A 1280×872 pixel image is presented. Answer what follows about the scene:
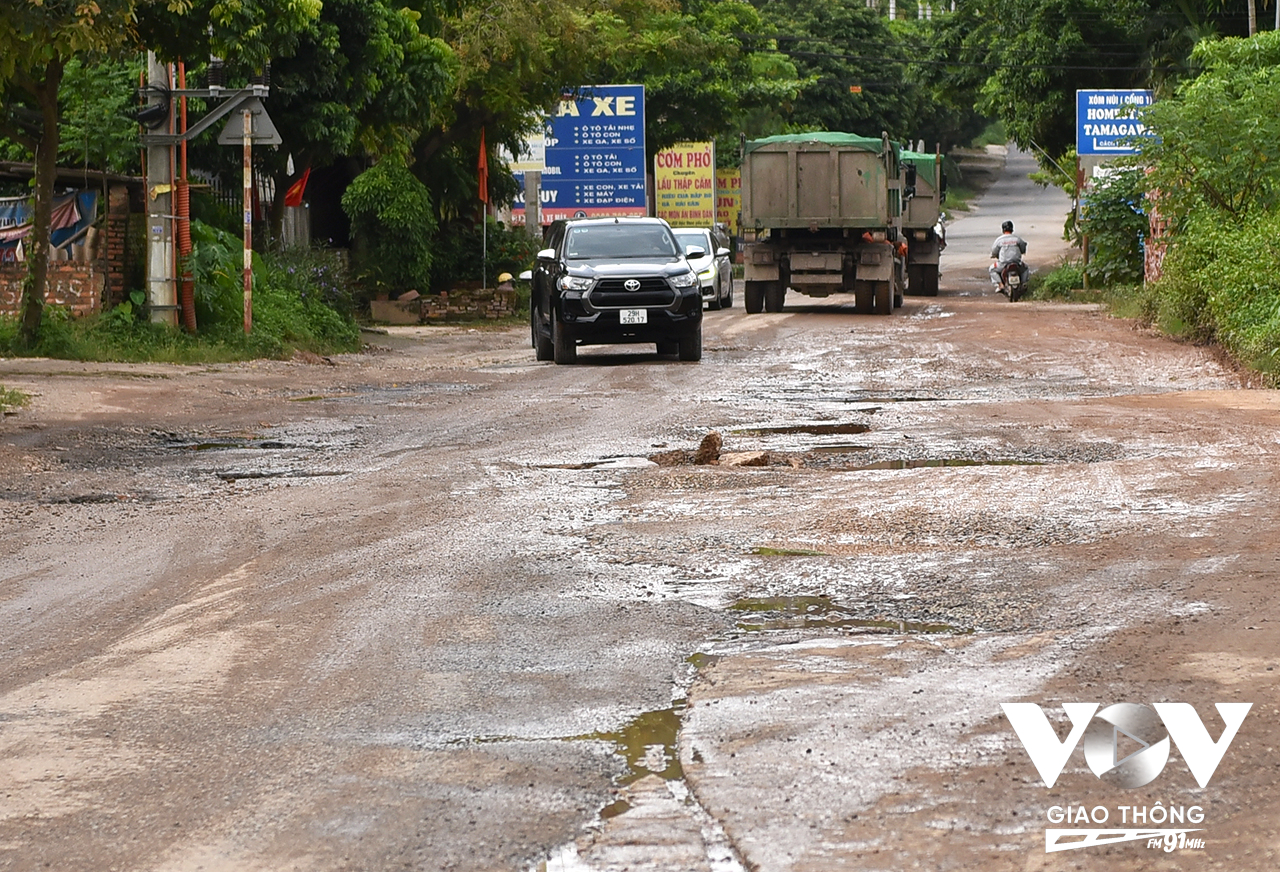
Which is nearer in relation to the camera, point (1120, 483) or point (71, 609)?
point (71, 609)

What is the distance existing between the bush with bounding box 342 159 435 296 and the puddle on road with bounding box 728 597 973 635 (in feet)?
75.9

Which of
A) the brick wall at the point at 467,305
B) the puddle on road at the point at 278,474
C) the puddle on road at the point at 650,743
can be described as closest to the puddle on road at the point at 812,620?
the puddle on road at the point at 650,743

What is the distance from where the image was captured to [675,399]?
13969mm

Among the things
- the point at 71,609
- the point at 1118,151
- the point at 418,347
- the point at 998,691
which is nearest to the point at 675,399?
the point at 71,609

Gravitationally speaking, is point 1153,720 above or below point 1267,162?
below

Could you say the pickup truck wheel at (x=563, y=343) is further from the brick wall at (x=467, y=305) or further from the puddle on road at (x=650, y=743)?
the puddle on road at (x=650, y=743)

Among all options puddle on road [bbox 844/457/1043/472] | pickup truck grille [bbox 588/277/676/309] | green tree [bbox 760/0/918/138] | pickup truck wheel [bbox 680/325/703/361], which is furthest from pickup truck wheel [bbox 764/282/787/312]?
green tree [bbox 760/0/918/138]

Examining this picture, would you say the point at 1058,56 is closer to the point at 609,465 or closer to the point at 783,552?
the point at 609,465

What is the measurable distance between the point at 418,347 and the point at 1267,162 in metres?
12.1

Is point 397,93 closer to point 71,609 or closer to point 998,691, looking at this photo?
point 71,609

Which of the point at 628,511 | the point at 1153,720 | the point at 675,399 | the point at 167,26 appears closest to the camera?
the point at 1153,720

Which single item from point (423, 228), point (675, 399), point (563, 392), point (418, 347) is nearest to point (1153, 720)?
point (675, 399)

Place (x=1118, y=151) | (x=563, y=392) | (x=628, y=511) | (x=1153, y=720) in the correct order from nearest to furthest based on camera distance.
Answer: (x=1153, y=720) < (x=628, y=511) < (x=563, y=392) < (x=1118, y=151)

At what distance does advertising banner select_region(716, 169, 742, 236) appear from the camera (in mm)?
55219
